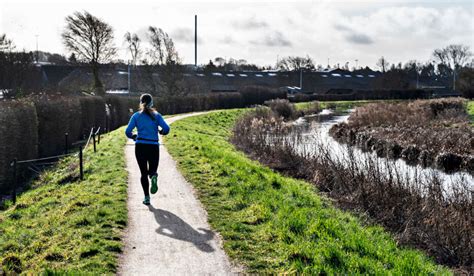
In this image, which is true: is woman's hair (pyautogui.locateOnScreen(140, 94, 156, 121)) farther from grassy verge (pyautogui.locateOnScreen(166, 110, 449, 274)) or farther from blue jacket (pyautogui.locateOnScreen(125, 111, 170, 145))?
grassy verge (pyautogui.locateOnScreen(166, 110, 449, 274))

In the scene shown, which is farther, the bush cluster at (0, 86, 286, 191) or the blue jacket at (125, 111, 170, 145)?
the bush cluster at (0, 86, 286, 191)

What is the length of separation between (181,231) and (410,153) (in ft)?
47.1

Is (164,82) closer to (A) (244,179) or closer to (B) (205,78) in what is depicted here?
(B) (205,78)

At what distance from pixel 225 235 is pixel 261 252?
84cm

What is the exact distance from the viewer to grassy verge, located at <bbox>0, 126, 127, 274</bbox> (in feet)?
21.4

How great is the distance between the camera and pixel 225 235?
7.57 meters

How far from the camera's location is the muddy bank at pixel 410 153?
58.9 feet

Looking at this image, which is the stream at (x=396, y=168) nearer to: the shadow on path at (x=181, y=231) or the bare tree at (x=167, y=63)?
the shadow on path at (x=181, y=231)

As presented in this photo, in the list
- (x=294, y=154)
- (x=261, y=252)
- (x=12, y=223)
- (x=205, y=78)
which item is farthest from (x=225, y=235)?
(x=205, y=78)

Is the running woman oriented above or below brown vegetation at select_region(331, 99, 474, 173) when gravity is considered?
above

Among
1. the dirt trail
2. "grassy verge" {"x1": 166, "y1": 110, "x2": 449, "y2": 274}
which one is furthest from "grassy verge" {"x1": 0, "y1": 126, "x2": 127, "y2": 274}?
"grassy verge" {"x1": 166, "y1": 110, "x2": 449, "y2": 274}

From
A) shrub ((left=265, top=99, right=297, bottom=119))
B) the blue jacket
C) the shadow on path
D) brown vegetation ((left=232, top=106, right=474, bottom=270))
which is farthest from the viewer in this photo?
shrub ((left=265, top=99, right=297, bottom=119))

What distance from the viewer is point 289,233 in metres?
A: 7.46


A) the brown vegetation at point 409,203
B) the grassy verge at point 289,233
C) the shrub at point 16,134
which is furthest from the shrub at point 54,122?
the grassy verge at point 289,233
